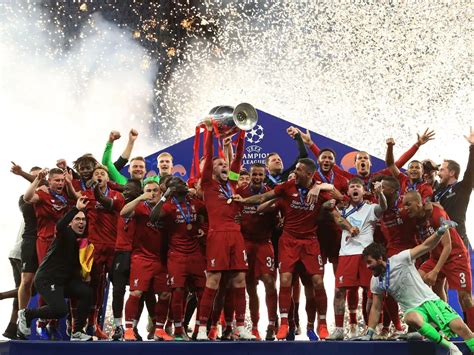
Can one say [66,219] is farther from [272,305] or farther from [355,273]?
[355,273]

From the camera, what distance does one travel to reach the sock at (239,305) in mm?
7328

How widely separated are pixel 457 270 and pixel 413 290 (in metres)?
0.84

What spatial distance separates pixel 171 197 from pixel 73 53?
12.1 m

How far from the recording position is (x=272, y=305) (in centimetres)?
763

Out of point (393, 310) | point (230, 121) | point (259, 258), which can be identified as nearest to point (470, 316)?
point (393, 310)

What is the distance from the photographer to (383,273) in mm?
6949

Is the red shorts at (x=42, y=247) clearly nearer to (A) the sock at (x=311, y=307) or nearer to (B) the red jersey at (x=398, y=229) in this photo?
(A) the sock at (x=311, y=307)

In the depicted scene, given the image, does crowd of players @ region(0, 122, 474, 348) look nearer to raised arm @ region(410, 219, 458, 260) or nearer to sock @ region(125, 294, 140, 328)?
sock @ region(125, 294, 140, 328)

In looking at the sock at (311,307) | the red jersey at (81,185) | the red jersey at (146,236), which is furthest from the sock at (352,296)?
the red jersey at (81,185)

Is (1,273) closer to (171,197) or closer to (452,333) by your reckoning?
(171,197)

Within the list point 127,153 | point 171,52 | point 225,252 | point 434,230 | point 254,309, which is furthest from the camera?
point 171,52

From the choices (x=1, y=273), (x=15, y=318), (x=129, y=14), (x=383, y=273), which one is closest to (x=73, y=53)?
(x=129, y=14)

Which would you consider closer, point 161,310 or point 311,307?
point 161,310

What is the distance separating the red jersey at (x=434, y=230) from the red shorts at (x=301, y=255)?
95cm
